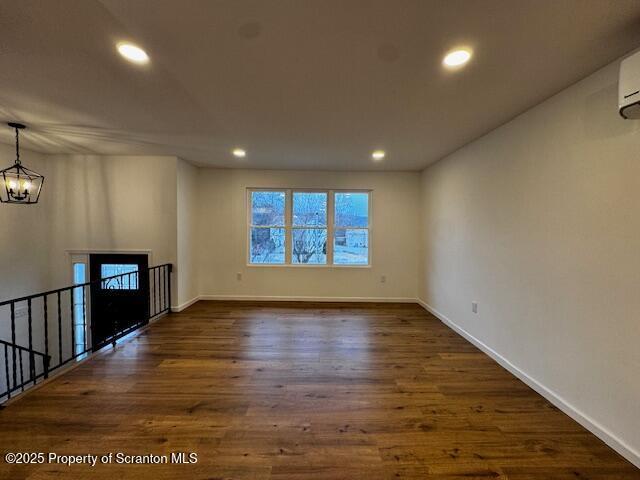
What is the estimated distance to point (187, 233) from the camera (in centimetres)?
485

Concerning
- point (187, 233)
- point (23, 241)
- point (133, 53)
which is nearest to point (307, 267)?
point (187, 233)

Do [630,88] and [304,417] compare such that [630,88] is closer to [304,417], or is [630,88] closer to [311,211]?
[304,417]

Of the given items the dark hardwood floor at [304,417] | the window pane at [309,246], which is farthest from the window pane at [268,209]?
the dark hardwood floor at [304,417]

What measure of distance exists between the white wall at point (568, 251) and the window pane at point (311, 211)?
269 centimetres

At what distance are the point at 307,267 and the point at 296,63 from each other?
387cm

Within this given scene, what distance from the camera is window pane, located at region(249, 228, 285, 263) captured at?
538 centimetres

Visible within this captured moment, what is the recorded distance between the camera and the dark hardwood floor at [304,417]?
161 cm

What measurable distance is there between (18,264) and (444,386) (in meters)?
5.77

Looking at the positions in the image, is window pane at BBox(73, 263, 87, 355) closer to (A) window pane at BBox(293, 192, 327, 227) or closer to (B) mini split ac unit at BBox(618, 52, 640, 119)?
(A) window pane at BBox(293, 192, 327, 227)

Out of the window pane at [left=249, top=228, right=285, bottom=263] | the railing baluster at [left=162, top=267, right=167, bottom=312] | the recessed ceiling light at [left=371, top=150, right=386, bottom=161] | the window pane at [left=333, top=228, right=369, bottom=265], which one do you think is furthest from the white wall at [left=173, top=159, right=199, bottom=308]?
the recessed ceiling light at [left=371, top=150, right=386, bottom=161]

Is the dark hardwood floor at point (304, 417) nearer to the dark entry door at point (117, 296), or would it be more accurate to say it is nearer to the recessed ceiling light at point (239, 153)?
the dark entry door at point (117, 296)

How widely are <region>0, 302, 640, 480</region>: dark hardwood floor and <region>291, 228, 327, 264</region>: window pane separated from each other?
2.25m

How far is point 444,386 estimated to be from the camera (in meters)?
2.45

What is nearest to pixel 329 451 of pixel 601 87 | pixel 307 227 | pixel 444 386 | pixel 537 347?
pixel 444 386
